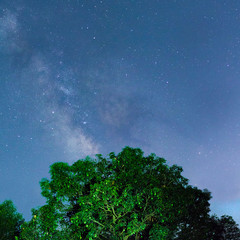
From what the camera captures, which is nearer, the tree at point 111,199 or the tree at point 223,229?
the tree at point 111,199

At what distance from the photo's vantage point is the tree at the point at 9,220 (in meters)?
38.4

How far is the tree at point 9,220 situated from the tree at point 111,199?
20290 mm

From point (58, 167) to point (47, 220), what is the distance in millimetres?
4602

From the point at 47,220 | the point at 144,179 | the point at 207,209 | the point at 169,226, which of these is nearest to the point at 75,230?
the point at 47,220

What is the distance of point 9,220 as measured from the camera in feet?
130

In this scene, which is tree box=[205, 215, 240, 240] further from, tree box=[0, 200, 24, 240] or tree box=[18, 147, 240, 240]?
tree box=[0, 200, 24, 240]

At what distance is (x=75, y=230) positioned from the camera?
21625 mm

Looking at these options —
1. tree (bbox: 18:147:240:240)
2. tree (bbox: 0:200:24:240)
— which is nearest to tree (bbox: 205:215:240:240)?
tree (bbox: 18:147:240:240)

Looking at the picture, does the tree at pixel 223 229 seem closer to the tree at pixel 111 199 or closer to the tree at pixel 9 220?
the tree at pixel 111 199

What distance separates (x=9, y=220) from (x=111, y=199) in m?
28.4

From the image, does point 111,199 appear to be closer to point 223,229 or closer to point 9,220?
point 223,229

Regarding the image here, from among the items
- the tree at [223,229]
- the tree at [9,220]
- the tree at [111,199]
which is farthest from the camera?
the tree at [9,220]

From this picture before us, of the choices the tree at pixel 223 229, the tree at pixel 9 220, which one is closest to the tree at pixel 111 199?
the tree at pixel 223 229

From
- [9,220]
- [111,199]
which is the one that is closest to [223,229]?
[111,199]
